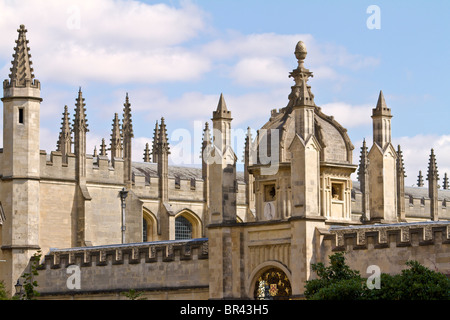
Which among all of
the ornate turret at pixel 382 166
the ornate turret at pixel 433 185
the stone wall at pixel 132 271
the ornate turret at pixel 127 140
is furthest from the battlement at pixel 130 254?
the ornate turret at pixel 433 185

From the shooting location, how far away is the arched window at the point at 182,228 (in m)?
64.8

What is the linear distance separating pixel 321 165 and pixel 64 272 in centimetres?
1141

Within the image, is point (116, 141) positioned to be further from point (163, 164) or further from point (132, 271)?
point (132, 271)

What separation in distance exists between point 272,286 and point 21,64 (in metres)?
16.5

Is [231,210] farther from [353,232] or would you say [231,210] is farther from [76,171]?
[76,171]

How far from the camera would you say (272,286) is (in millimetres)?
38000

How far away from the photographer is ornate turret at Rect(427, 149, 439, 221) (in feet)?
238

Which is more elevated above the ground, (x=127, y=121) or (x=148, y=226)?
(x=127, y=121)

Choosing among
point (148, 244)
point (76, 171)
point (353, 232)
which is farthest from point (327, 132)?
point (76, 171)

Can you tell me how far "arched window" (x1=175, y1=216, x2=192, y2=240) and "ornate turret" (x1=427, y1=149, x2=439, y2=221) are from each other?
15474 mm

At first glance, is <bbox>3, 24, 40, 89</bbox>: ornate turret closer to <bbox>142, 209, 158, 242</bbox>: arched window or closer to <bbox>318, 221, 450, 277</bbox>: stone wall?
<bbox>142, 209, 158, 242</bbox>: arched window

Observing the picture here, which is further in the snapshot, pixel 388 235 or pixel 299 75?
pixel 299 75

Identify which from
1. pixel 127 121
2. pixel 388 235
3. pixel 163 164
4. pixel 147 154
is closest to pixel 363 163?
pixel 163 164

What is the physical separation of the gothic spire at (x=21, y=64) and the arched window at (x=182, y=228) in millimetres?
17604
